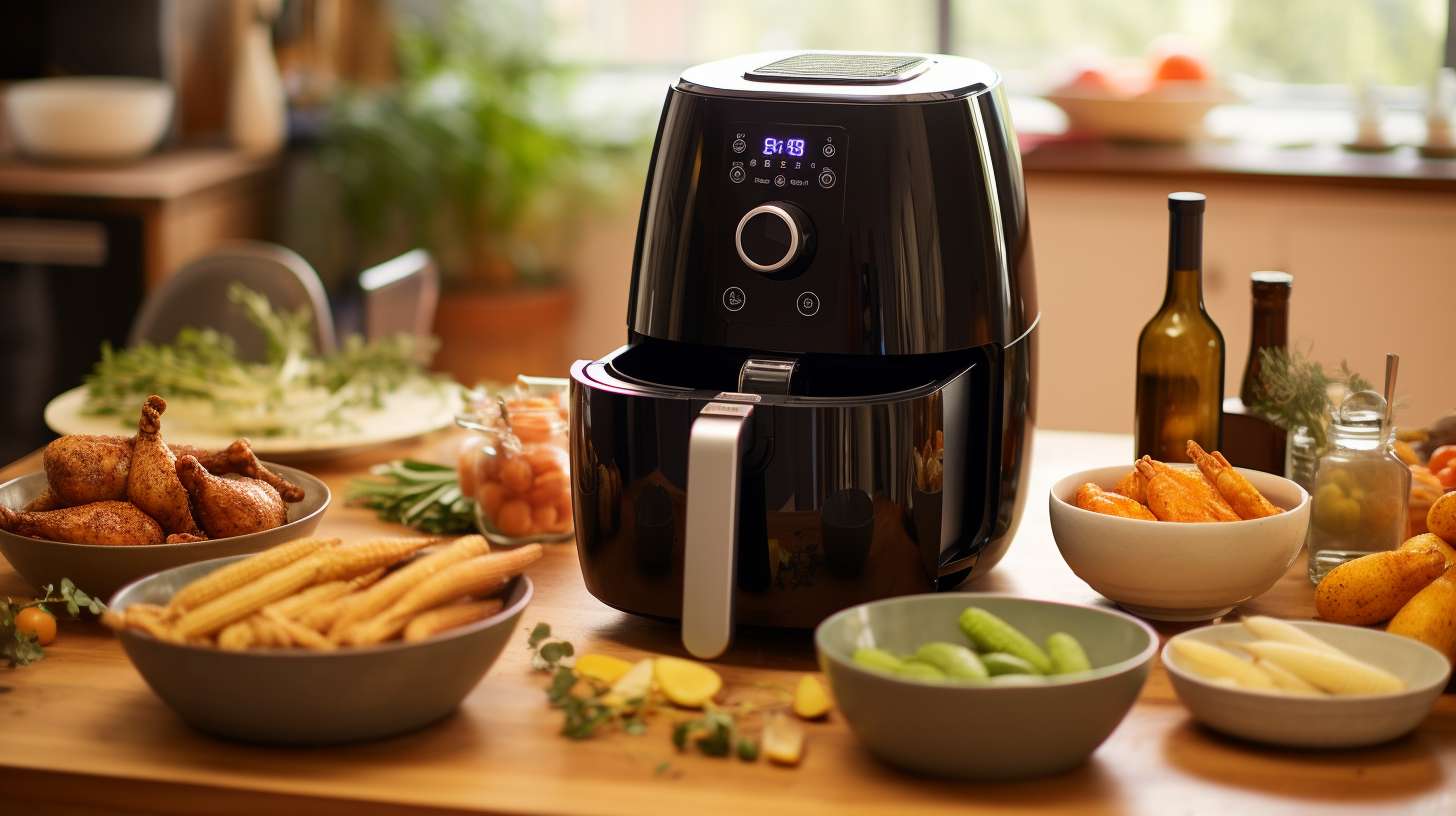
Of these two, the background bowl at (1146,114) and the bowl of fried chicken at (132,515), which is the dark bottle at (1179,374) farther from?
the background bowl at (1146,114)

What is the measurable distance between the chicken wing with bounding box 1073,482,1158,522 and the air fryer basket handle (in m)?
0.25

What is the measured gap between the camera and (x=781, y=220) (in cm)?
107

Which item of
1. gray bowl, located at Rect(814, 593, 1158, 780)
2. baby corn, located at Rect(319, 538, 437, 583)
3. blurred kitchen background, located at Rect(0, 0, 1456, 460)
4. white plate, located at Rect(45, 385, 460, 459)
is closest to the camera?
gray bowl, located at Rect(814, 593, 1158, 780)

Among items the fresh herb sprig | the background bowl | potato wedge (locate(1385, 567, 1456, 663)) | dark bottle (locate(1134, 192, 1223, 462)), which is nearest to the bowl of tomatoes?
the background bowl

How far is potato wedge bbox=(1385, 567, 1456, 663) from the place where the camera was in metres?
0.96

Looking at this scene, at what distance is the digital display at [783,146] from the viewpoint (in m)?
1.08

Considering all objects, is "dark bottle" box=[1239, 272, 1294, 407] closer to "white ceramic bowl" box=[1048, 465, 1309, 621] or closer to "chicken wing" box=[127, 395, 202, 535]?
"white ceramic bowl" box=[1048, 465, 1309, 621]

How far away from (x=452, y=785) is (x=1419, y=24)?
11.0ft

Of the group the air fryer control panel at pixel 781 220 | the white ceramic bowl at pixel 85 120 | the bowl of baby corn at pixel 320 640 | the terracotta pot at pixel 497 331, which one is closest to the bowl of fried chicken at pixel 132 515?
the bowl of baby corn at pixel 320 640

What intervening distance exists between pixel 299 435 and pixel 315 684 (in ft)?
2.32

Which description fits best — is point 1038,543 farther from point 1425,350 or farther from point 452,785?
point 1425,350

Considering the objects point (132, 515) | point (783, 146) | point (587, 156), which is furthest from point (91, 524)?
point (587, 156)

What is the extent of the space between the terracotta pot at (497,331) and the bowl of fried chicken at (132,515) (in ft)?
7.89

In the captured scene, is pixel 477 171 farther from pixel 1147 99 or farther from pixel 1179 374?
pixel 1179 374
